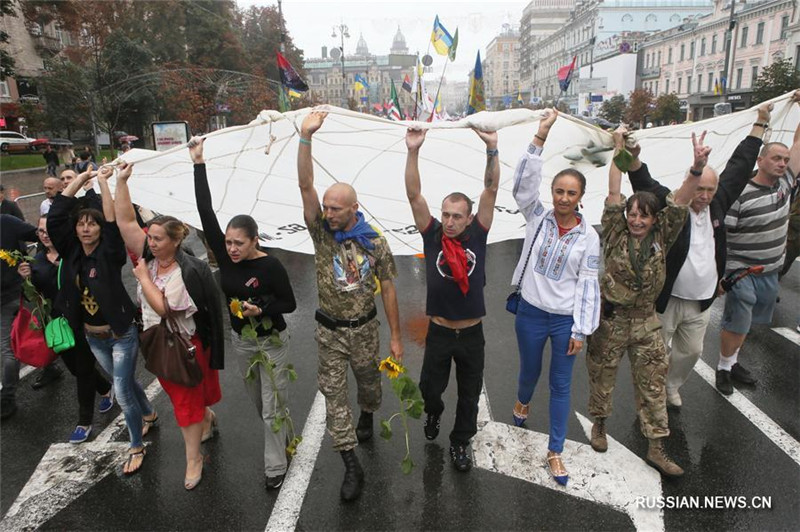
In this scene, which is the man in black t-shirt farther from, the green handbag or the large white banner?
the green handbag

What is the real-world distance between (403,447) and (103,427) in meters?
2.52

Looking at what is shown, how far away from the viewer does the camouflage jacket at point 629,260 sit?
3.16 meters

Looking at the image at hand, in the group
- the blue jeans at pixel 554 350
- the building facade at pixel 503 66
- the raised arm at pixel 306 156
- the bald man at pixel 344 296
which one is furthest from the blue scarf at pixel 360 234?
the building facade at pixel 503 66

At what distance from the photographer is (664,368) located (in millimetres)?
3314

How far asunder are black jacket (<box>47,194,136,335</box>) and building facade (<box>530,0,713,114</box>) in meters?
71.7

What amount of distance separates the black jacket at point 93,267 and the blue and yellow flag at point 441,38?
18.8 metres

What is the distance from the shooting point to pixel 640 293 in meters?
3.21

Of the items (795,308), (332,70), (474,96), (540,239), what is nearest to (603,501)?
(540,239)

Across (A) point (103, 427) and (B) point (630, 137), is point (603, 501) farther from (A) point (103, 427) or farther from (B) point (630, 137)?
(A) point (103, 427)

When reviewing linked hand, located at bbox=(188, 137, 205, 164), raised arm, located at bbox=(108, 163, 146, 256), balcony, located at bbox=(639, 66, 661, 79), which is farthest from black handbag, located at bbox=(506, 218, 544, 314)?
balcony, located at bbox=(639, 66, 661, 79)

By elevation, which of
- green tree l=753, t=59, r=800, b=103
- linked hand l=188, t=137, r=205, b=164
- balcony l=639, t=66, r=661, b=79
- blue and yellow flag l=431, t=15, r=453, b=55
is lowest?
linked hand l=188, t=137, r=205, b=164

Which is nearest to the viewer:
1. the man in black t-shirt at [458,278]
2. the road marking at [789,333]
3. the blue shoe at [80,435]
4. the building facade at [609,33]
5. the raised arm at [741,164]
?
the man in black t-shirt at [458,278]

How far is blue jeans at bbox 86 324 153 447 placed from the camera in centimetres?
346

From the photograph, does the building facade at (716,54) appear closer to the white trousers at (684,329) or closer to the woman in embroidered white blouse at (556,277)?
the white trousers at (684,329)
